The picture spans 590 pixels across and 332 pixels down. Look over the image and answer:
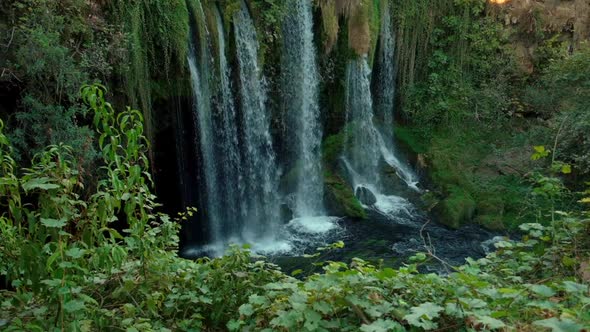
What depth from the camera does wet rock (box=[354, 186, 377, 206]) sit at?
1032 cm

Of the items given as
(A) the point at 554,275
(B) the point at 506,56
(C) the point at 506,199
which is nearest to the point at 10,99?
(A) the point at 554,275

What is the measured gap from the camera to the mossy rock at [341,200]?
9.63m

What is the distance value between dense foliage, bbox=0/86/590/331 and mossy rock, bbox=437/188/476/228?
662 cm

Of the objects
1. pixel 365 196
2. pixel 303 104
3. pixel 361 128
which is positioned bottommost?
pixel 365 196

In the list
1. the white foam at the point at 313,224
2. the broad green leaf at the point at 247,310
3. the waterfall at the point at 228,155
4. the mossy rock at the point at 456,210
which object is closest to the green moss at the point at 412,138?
the mossy rock at the point at 456,210

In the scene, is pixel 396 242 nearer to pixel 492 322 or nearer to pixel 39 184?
pixel 492 322

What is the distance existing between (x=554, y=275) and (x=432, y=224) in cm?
680

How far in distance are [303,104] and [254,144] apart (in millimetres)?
1810

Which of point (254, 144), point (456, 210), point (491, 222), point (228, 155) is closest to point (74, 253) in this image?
point (228, 155)

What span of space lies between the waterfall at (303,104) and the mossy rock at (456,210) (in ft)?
8.48

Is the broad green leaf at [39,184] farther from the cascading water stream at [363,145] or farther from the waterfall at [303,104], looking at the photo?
the cascading water stream at [363,145]

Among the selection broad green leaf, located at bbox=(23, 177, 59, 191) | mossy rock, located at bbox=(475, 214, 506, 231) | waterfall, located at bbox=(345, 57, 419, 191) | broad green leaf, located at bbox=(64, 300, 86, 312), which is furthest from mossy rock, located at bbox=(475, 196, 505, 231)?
broad green leaf, located at bbox=(23, 177, 59, 191)

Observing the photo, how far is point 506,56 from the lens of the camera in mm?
12266

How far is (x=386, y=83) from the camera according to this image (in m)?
12.2
